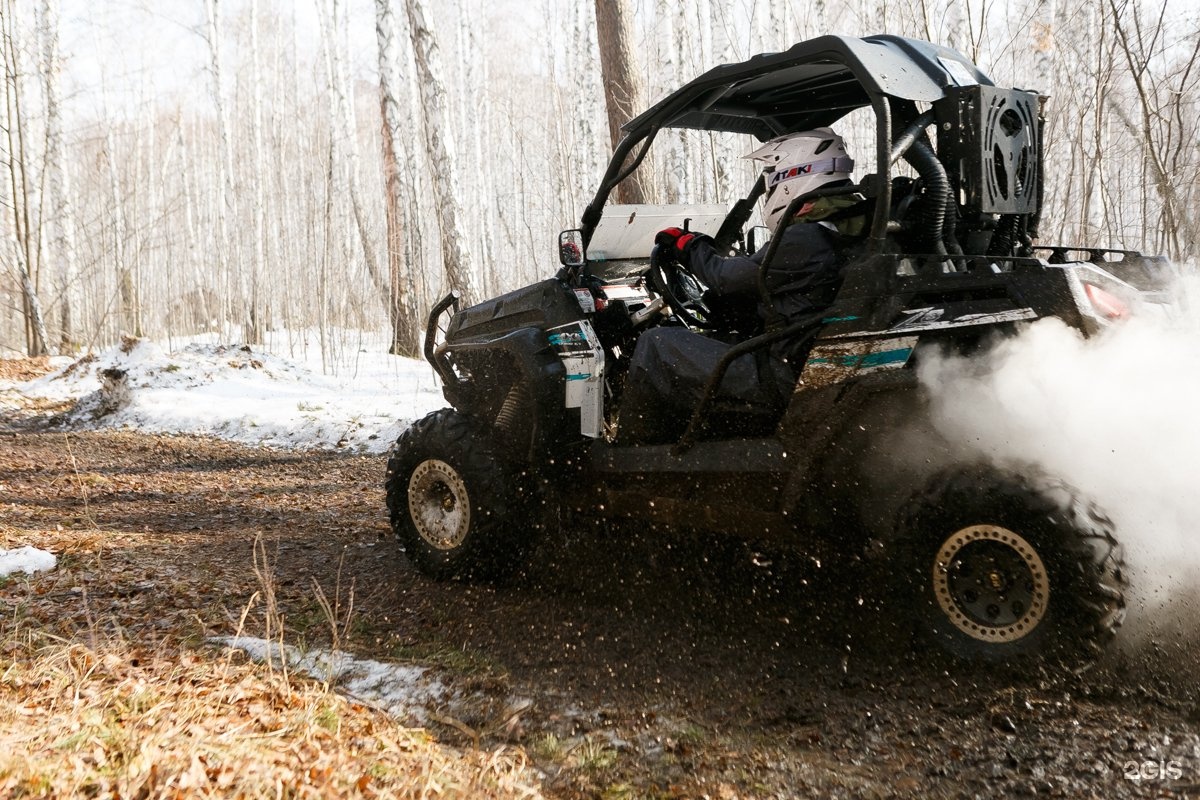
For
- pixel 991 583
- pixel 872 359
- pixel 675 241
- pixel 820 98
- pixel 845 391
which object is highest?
pixel 820 98

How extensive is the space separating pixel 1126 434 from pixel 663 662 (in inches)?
67.4

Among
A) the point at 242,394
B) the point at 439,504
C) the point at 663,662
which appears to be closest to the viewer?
the point at 663,662

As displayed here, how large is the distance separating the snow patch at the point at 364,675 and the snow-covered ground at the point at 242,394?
5247 mm

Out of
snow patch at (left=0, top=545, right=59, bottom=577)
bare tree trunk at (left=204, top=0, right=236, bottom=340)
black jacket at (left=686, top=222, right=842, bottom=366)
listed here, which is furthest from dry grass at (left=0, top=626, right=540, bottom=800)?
bare tree trunk at (left=204, top=0, right=236, bottom=340)

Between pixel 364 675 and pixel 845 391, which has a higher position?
pixel 845 391

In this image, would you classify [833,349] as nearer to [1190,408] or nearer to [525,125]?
[1190,408]

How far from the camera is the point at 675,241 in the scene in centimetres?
395

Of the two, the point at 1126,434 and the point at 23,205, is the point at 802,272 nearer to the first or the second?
the point at 1126,434

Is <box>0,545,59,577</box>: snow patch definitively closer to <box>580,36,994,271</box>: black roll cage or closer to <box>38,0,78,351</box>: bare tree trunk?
<box>580,36,994,271</box>: black roll cage

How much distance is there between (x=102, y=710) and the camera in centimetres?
252

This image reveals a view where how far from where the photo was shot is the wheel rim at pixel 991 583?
2744 millimetres

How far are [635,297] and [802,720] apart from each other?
7.34 ft

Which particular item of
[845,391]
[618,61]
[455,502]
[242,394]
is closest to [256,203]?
[242,394]

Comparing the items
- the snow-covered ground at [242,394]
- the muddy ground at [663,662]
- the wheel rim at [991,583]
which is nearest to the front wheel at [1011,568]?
the wheel rim at [991,583]
